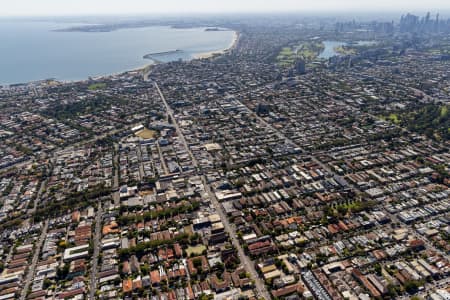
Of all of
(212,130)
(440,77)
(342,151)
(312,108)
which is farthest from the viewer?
(440,77)

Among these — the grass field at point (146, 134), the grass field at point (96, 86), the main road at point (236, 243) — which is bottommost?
the main road at point (236, 243)

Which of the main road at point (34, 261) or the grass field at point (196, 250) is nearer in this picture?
the main road at point (34, 261)

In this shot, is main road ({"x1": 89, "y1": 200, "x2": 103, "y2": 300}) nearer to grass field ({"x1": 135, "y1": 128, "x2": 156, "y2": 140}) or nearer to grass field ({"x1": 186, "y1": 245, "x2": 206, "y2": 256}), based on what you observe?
grass field ({"x1": 186, "y1": 245, "x2": 206, "y2": 256})

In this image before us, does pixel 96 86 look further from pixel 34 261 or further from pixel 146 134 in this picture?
pixel 34 261

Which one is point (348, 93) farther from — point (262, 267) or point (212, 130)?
point (262, 267)

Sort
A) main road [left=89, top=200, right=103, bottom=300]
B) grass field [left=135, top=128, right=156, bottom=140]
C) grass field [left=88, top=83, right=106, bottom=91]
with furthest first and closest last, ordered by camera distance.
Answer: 1. grass field [left=88, top=83, right=106, bottom=91]
2. grass field [left=135, top=128, right=156, bottom=140]
3. main road [left=89, top=200, right=103, bottom=300]

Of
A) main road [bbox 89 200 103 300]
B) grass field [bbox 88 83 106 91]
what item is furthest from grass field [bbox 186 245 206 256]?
grass field [bbox 88 83 106 91]

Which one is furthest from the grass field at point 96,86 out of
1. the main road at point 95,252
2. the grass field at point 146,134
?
the main road at point 95,252

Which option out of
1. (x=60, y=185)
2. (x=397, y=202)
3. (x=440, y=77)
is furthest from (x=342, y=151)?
(x=440, y=77)

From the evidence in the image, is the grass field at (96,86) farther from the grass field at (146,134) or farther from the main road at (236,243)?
the main road at (236,243)

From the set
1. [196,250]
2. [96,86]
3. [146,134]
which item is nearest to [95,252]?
[196,250]

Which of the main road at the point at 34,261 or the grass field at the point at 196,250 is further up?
the main road at the point at 34,261
